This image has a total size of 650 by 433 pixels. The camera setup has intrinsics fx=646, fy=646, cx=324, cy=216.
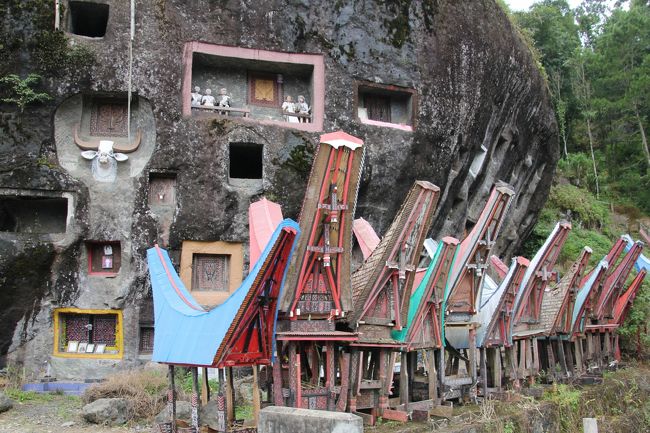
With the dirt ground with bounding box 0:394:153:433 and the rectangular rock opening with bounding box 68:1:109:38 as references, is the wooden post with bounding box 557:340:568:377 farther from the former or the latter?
the rectangular rock opening with bounding box 68:1:109:38

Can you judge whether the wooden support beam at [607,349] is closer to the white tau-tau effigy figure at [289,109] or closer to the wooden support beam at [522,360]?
the wooden support beam at [522,360]

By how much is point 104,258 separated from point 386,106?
833 cm

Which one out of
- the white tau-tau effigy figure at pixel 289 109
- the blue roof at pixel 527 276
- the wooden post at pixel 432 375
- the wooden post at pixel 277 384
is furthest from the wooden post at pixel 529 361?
the white tau-tau effigy figure at pixel 289 109

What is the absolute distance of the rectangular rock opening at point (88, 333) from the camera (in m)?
14.5

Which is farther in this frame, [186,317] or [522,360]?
[522,360]

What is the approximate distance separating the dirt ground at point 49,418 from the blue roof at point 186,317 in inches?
97.8

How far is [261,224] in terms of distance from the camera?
9.18 metres

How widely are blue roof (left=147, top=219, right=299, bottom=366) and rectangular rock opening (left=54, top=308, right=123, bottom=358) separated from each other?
6.58m

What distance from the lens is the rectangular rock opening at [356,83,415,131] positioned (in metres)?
17.0

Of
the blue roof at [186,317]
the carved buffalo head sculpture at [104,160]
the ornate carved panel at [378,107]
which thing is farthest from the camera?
the ornate carved panel at [378,107]

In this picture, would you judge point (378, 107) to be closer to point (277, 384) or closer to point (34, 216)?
point (34, 216)

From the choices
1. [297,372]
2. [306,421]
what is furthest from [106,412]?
[306,421]

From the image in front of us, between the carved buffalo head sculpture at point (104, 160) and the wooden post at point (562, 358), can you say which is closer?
the wooden post at point (562, 358)

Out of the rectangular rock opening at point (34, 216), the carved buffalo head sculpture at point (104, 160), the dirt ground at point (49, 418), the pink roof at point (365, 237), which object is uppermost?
the carved buffalo head sculpture at point (104, 160)
